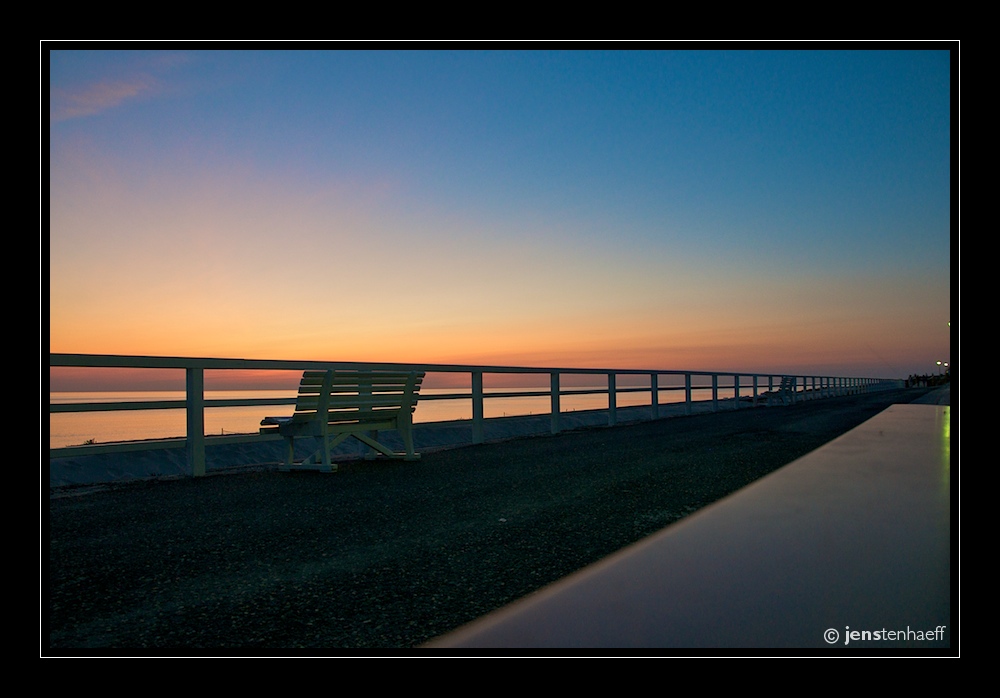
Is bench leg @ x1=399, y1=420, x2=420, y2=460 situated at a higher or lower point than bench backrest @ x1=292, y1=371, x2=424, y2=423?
lower

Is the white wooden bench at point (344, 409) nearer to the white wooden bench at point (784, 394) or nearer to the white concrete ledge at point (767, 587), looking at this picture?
the white concrete ledge at point (767, 587)

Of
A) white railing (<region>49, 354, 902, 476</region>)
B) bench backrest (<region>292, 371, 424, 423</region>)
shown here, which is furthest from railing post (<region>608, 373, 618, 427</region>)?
bench backrest (<region>292, 371, 424, 423</region>)

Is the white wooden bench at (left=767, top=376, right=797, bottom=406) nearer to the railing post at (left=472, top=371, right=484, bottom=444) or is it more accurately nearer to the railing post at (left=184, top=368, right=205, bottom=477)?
the railing post at (left=472, top=371, right=484, bottom=444)

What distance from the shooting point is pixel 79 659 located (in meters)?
1.88

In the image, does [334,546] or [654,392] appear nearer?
[334,546]

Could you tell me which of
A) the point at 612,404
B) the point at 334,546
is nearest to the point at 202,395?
the point at 334,546

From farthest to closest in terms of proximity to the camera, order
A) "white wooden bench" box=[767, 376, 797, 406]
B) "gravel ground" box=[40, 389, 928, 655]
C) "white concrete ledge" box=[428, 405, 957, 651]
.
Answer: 1. "white wooden bench" box=[767, 376, 797, 406]
2. "gravel ground" box=[40, 389, 928, 655]
3. "white concrete ledge" box=[428, 405, 957, 651]

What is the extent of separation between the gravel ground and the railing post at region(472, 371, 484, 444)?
2588 mm

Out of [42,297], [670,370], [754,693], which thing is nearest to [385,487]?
[42,297]

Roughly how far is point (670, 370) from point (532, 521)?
11.4 meters

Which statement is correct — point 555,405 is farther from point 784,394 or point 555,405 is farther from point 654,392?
point 784,394

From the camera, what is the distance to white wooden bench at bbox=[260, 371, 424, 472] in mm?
6250

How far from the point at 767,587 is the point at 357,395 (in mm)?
5210

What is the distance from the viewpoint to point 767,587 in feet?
6.23
